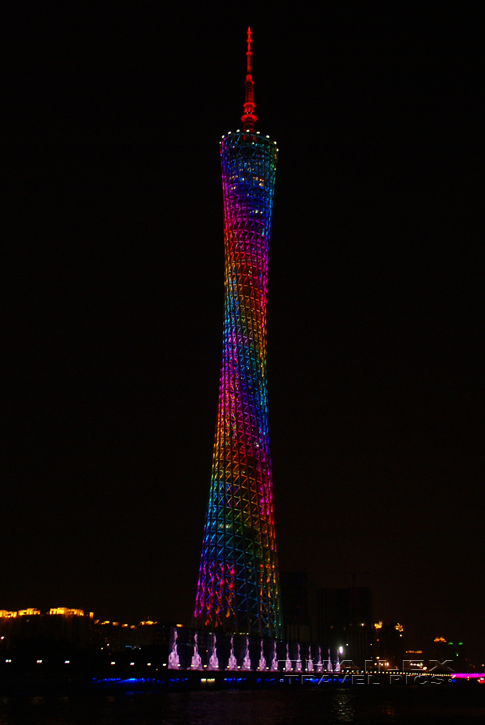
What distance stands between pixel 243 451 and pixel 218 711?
2141cm

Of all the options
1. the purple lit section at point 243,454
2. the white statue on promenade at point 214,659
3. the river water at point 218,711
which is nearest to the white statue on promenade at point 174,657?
the river water at point 218,711

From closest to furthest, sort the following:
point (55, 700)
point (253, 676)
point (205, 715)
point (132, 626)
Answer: point (205, 715) < point (55, 700) < point (253, 676) < point (132, 626)

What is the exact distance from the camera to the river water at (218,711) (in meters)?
29.9

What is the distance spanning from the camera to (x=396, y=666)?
177 meters

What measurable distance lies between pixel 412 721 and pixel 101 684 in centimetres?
2085

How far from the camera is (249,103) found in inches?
2616

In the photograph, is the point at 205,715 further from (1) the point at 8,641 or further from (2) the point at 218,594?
(1) the point at 8,641

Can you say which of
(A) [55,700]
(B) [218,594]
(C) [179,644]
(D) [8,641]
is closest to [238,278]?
(B) [218,594]

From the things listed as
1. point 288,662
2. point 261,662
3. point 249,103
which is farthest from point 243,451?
point 249,103

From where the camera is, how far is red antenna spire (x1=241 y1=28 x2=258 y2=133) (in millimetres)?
65438

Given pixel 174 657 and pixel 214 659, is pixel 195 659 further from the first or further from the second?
pixel 174 657

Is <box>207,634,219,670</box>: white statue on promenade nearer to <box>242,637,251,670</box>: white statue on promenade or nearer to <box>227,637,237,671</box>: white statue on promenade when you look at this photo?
<box>227,637,237,671</box>: white statue on promenade

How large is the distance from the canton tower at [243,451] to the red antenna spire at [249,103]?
7.69m

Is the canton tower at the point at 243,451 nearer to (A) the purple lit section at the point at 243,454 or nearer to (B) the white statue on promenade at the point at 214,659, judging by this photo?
(A) the purple lit section at the point at 243,454
